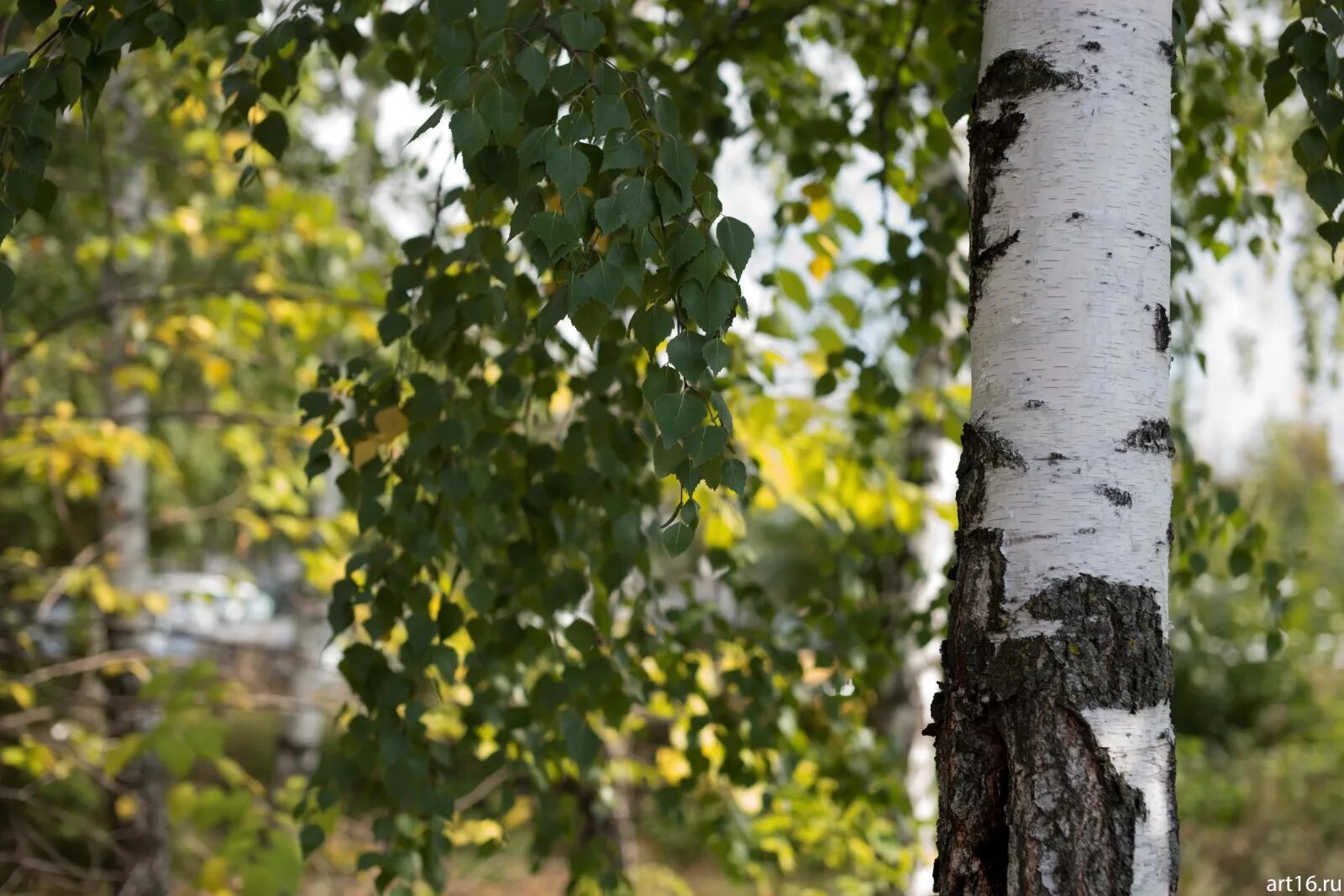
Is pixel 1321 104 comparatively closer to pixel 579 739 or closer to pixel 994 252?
pixel 994 252

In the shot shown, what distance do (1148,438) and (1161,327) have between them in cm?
11

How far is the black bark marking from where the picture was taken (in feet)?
3.47

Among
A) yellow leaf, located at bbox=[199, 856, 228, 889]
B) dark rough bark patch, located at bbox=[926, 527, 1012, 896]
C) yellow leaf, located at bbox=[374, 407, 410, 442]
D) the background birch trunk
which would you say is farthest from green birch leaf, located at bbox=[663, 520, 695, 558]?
the background birch trunk

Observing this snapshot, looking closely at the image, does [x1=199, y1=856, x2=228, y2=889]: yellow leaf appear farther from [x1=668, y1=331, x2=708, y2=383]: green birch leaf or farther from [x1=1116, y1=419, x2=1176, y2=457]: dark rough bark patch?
[x1=1116, y1=419, x2=1176, y2=457]: dark rough bark patch

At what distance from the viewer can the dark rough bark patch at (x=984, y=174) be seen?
1136 mm

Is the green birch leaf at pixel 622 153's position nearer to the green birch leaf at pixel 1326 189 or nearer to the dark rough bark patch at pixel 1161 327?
the dark rough bark patch at pixel 1161 327

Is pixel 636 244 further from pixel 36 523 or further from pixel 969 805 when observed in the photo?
pixel 36 523

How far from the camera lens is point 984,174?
45.6 inches

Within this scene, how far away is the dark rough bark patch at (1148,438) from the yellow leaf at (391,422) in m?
0.93

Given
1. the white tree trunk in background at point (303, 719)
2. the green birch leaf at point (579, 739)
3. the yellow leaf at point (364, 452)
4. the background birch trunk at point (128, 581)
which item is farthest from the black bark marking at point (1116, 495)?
the white tree trunk in background at point (303, 719)

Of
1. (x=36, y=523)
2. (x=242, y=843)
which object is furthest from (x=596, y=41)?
(x=36, y=523)

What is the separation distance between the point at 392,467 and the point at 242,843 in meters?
1.09

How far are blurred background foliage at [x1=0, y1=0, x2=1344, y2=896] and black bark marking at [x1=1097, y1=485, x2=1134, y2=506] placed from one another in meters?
0.74

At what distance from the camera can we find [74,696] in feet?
9.84
